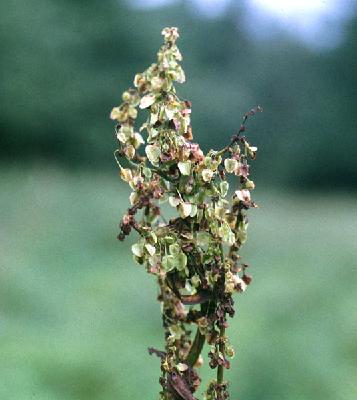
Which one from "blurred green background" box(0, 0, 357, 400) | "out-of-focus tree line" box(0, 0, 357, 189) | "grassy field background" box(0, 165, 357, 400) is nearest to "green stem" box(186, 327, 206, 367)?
"grassy field background" box(0, 165, 357, 400)

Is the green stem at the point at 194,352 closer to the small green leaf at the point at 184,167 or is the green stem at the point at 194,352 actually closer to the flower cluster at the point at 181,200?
the flower cluster at the point at 181,200

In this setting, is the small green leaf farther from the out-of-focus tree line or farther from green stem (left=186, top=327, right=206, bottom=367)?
the out-of-focus tree line

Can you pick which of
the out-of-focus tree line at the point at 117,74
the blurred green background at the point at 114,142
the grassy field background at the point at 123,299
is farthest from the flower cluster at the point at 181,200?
the out-of-focus tree line at the point at 117,74

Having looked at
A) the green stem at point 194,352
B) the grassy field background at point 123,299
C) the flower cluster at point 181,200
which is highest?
the grassy field background at point 123,299

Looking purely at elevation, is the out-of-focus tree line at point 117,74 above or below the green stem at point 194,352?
above

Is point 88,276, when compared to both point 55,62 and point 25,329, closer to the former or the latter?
point 25,329

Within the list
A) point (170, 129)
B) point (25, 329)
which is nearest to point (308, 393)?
point (25, 329)

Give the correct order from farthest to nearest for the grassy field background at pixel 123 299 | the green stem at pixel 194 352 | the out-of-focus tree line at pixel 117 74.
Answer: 1. the out-of-focus tree line at pixel 117 74
2. the grassy field background at pixel 123 299
3. the green stem at pixel 194 352
